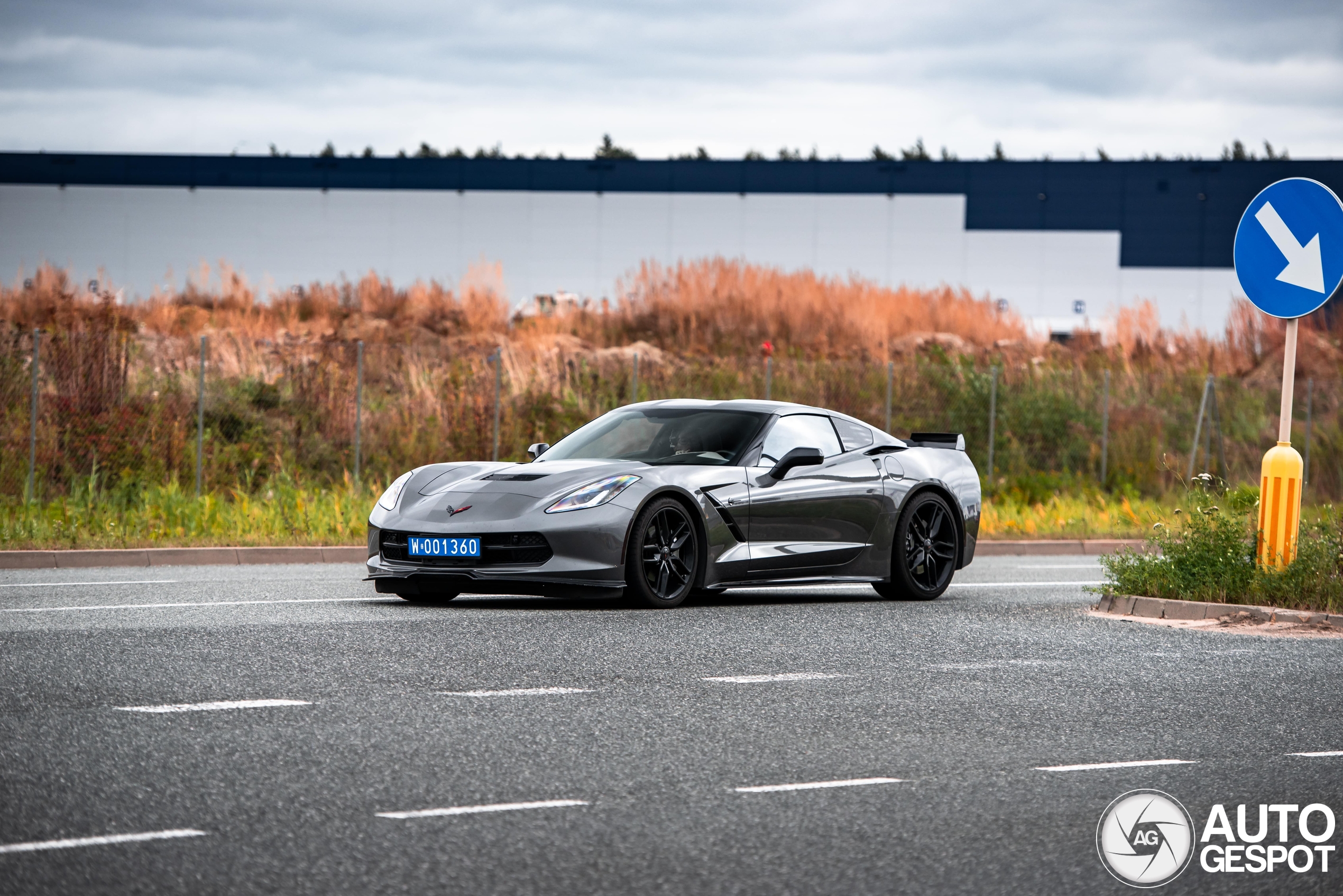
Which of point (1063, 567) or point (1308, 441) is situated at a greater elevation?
point (1308, 441)

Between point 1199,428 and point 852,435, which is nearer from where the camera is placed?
point 852,435

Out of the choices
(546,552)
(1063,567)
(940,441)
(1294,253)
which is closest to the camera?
(546,552)

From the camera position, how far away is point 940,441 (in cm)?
1273

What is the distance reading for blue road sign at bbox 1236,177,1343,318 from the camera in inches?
424

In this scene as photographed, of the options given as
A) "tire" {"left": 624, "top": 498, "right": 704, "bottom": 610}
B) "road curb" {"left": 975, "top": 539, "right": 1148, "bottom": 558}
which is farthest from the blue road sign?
"road curb" {"left": 975, "top": 539, "right": 1148, "bottom": 558}

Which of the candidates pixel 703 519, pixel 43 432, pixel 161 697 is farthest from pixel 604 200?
pixel 161 697

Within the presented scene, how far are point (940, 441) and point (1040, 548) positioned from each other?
6034mm

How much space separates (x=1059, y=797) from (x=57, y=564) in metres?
11.1

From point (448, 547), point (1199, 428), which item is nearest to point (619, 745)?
point (448, 547)

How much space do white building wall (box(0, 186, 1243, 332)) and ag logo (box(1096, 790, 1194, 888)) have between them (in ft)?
156

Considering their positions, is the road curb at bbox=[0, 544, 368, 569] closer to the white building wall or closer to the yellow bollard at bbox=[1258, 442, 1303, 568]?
the yellow bollard at bbox=[1258, 442, 1303, 568]

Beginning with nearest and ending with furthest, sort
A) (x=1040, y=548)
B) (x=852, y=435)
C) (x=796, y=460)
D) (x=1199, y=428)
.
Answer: (x=796, y=460) → (x=852, y=435) → (x=1040, y=548) → (x=1199, y=428)

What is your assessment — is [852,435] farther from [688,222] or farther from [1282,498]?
[688,222]

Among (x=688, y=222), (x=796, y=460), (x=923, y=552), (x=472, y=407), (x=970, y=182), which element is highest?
(x=970, y=182)
